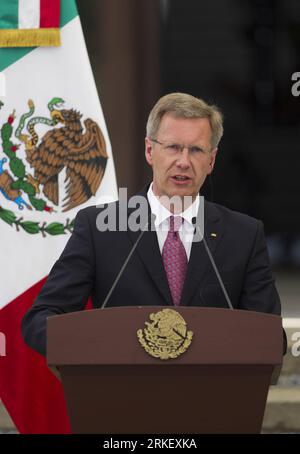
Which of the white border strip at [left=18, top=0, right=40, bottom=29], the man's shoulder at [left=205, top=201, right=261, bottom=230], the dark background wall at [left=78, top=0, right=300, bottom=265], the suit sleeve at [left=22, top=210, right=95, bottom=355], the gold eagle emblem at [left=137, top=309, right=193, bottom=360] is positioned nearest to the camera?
the gold eagle emblem at [left=137, top=309, right=193, bottom=360]

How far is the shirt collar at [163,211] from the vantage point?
8.42 ft

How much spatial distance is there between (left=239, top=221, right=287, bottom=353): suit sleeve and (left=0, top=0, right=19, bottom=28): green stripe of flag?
1.49m

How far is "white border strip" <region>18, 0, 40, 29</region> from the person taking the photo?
12.0 feet

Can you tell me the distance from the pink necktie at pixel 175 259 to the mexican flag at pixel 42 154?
1187mm

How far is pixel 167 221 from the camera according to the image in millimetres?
2578

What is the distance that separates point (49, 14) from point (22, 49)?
0.54 feet

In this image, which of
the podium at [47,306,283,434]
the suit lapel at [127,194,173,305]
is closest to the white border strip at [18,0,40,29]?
the suit lapel at [127,194,173,305]

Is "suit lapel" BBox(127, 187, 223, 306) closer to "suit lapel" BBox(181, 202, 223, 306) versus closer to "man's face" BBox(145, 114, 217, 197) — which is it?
"suit lapel" BBox(181, 202, 223, 306)

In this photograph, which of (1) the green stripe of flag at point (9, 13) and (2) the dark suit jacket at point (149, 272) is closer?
(2) the dark suit jacket at point (149, 272)

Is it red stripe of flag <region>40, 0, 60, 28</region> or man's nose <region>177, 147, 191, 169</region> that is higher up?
red stripe of flag <region>40, 0, 60, 28</region>

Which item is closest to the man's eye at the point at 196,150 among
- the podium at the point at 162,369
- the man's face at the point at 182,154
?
the man's face at the point at 182,154

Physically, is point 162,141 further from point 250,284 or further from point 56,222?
point 56,222

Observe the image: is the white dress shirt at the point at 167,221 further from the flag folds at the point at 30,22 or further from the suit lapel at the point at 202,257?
the flag folds at the point at 30,22

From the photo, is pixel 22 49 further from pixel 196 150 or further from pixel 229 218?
pixel 196 150
